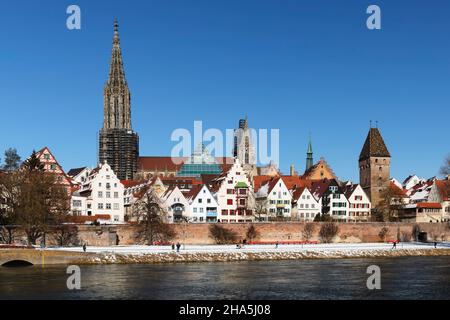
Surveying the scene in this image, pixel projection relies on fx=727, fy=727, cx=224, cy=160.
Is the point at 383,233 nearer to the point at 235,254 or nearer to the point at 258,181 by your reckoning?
the point at 258,181

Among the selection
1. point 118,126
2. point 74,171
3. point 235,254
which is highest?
point 118,126

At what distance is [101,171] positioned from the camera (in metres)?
101

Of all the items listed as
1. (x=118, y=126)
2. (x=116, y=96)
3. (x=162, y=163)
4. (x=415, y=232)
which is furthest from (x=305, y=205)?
(x=116, y=96)

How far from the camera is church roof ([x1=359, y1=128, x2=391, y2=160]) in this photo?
384 feet

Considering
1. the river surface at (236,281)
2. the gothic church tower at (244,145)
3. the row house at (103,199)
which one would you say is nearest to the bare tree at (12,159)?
the row house at (103,199)

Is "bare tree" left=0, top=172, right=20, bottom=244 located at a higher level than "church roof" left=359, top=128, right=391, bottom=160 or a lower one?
lower

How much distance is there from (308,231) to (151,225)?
21.3m

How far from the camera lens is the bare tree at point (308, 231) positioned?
9375cm

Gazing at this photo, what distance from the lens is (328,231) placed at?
310ft

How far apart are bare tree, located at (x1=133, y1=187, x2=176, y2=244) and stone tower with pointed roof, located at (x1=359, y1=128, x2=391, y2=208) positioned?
41.0 meters

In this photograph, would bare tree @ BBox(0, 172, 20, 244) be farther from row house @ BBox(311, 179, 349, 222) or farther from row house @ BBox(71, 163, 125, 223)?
row house @ BBox(311, 179, 349, 222)

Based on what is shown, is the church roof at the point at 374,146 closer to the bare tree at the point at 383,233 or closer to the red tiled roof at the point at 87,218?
→ the bare tree at the point at 383,233

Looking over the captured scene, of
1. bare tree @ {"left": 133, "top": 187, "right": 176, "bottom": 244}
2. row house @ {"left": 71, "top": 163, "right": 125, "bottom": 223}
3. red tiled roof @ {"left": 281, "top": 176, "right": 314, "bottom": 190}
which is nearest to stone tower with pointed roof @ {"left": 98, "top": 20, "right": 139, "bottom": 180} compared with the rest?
red tiled roof @ {"left": 281, "top": 176, "right": 314, "bottom": 190}
